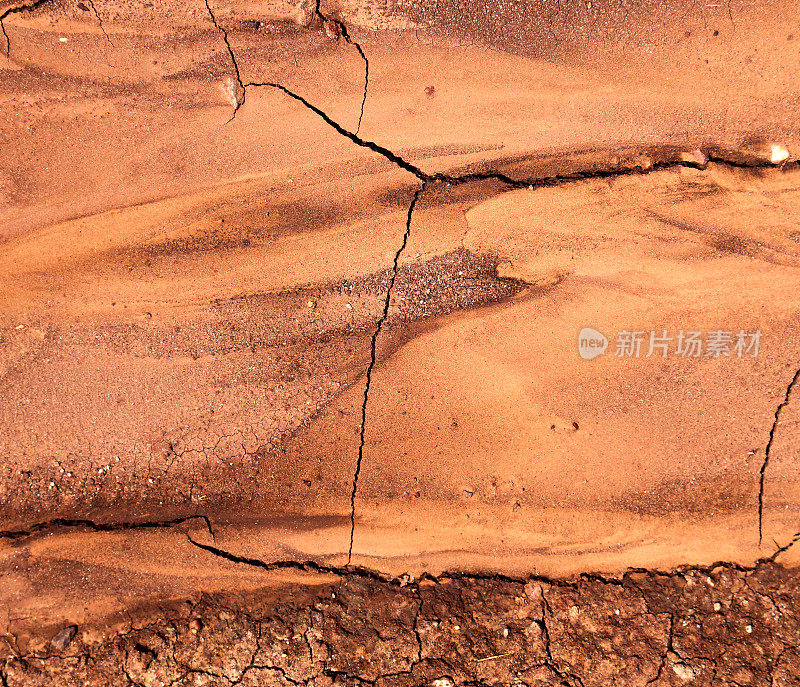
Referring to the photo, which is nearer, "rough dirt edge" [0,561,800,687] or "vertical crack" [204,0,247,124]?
"rough dirt edge" [0,561,800,687]

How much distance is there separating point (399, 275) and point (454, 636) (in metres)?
2.50

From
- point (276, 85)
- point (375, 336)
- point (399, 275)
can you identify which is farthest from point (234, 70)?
point (375, 336)

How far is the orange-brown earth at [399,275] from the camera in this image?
11.8 ft

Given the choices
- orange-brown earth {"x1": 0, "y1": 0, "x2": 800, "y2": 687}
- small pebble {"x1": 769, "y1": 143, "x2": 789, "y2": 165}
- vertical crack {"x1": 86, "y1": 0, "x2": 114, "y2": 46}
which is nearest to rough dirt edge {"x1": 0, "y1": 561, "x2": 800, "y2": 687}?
orange-brown earth {"x1": 0, "y1": 0, "x2": 800, "y2": 687}

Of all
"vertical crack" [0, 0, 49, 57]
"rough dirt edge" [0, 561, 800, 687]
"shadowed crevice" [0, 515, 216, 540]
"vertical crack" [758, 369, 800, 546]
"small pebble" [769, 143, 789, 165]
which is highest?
"vertical crack" [0, 0, 49, 57]

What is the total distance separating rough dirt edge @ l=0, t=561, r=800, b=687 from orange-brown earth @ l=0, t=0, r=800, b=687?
0.89ft

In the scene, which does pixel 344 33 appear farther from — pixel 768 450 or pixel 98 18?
→ pixel 768 450

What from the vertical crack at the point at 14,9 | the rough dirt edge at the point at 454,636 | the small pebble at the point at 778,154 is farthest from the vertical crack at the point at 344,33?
the rough dirt edge at the point at 454,636

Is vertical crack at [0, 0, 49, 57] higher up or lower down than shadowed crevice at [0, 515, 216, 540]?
higher up

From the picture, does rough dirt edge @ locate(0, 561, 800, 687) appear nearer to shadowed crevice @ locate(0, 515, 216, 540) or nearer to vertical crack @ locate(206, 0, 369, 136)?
shadowed crevice @ locate(0, 515, 216, 540)

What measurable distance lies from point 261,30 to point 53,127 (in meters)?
1.63

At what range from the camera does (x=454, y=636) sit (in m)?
3.45

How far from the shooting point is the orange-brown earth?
3.59 m

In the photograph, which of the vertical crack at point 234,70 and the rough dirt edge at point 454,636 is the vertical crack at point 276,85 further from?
the rough dirt edge at point 454,636
